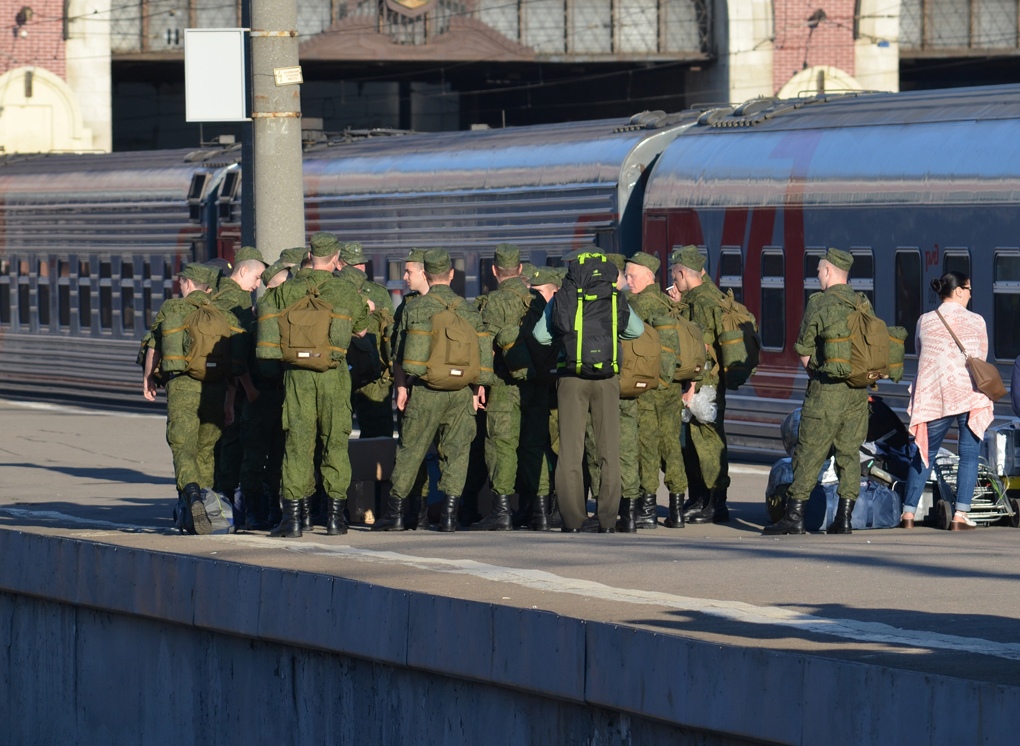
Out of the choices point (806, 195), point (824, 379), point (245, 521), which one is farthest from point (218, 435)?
point (806, 195)

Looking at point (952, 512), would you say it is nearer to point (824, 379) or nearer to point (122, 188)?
point (824, 379)

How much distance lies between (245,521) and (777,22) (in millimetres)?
26716

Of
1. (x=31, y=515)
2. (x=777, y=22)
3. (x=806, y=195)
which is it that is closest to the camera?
(x=31, y=515)

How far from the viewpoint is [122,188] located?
26.9m

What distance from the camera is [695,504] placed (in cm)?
1374

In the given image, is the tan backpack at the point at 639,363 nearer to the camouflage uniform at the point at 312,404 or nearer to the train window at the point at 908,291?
the camouflage uniform at the point at 312,404

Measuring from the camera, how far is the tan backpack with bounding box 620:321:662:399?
12.4 m

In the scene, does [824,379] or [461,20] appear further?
[461,20]

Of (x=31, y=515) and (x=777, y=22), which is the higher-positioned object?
(x=777, y=22)

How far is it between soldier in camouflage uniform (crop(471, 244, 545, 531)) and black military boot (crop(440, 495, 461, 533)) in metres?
0.33

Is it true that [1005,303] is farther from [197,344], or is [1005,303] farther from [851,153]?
[197,344]

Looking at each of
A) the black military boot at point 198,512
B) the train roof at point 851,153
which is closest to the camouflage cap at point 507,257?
the black military boot at point 198,512

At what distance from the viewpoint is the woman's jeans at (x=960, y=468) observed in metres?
12.7

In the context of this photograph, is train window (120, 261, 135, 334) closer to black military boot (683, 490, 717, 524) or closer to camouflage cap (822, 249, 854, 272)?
black military boot (683, 490, 717, 524)
